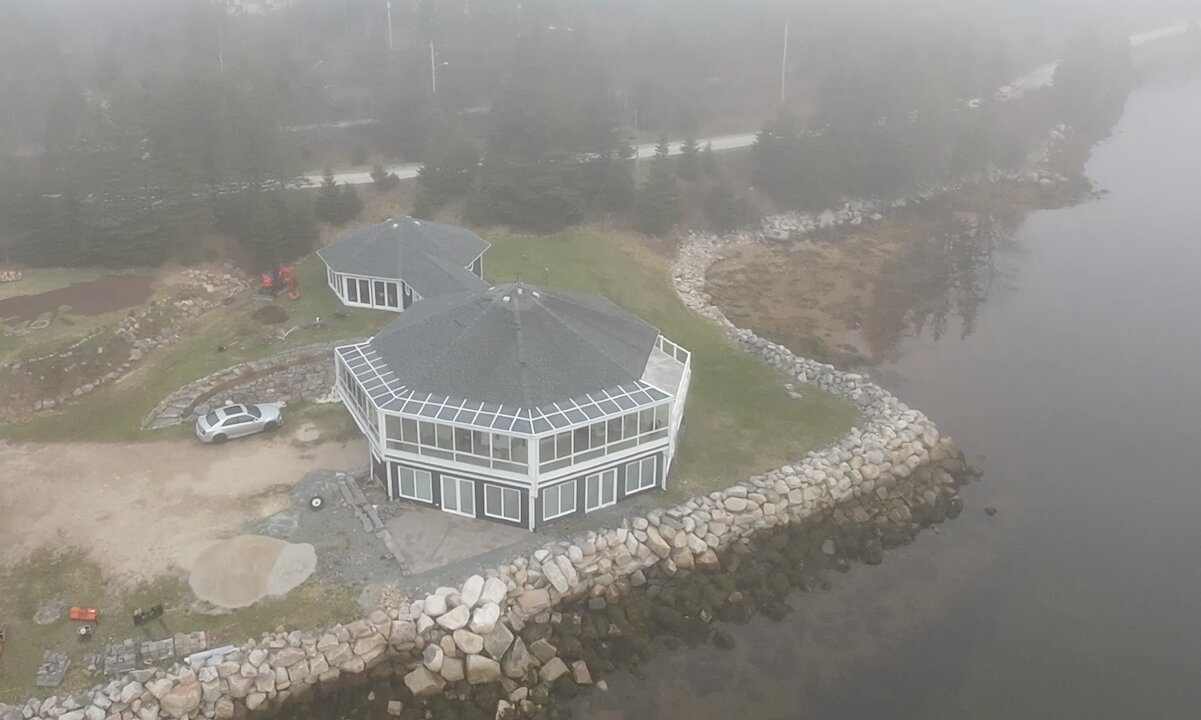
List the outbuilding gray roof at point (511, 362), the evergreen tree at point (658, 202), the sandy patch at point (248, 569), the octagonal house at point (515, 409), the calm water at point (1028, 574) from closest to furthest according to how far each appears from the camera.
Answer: the calm water at point (1028, 574) < the sandy patch at point (248, 569) < the octagonal house at point (515, 409) < the outbuilding gray roof at point (511, 362) < the evergreen tree at point (658, 202)

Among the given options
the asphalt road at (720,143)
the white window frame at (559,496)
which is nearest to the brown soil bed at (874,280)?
the asphalt road at (720,143)

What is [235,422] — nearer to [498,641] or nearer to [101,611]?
[101,611]

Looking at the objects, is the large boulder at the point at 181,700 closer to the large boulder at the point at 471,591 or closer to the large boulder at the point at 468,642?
the large boulder at the point at 468,642

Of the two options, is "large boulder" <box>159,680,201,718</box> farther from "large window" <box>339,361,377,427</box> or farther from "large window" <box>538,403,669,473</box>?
"large window" <box>538,403,669,473</box>

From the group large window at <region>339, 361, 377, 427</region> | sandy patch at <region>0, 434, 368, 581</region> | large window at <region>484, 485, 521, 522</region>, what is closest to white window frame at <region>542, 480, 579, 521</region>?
large window at <region>484, 485, 521, 522</region>

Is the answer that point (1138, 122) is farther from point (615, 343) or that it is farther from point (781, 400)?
point (615, 343)
